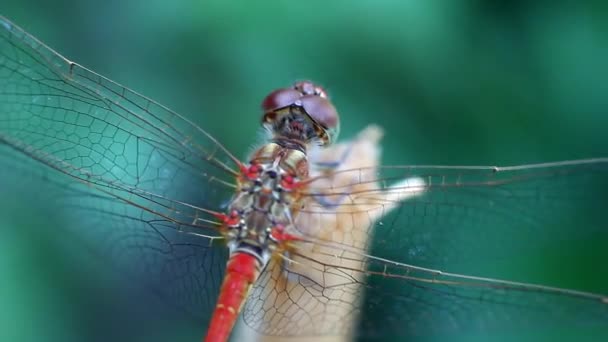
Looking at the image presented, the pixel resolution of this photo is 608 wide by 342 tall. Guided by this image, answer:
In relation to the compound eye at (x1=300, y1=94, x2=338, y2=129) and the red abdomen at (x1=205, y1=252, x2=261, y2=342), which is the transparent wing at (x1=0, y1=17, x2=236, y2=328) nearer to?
the red abdomen at (x1=205, y1=252, x2=261, y2=342)

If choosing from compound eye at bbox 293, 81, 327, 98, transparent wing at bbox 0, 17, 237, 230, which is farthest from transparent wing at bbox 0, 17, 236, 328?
compound eye at bbox 293, 81, 327, 98

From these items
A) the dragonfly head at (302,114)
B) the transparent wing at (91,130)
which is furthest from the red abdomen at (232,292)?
the dragonfly head at (302,114)

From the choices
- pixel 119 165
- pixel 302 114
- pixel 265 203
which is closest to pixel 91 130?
pixel 119 165

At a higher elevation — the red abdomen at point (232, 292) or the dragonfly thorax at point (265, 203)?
the dragonfly thorax at point (265, 203)

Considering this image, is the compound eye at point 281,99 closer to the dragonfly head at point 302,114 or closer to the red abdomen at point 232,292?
the dragonfly head at point 302,114

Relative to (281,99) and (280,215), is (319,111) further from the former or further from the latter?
(280,215)

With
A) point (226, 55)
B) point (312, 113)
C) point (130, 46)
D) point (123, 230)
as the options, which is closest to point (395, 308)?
point (312, 113)

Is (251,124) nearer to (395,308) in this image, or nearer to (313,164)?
(313,164)

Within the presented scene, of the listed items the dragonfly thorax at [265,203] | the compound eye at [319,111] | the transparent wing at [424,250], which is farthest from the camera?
the compound eye at [319,111]
